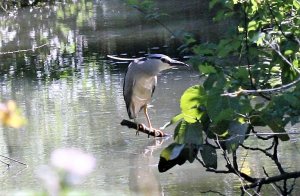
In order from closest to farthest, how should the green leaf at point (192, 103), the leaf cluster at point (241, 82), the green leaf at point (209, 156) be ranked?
the leaf cluster at point (241, 82) → the green leaf at point (192, 103) → the green leaf at point (209, 156)

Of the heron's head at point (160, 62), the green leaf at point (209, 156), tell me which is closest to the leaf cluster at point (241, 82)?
the green leaf at point (209, 156)

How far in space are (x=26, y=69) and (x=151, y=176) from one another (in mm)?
5863

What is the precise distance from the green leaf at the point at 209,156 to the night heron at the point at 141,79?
8.53 ft

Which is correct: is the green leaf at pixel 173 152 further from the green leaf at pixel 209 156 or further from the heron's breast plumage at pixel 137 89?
the heron's breast plumage at pixel 137 89

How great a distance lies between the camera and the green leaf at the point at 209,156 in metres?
3.23

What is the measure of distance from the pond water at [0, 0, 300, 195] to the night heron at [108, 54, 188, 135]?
243 mm

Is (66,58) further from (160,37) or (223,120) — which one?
(223,120)

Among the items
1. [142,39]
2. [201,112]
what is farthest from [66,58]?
[201,112]

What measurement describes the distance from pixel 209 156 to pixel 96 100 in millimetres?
4416

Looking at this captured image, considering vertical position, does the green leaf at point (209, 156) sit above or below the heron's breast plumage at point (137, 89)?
above

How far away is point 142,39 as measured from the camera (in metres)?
12.2

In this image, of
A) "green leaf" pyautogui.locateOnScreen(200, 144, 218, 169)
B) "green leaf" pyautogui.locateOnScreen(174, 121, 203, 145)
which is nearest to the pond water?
"green leaf" pyautogui.locateOnScreen(174, 121, 203, 145)

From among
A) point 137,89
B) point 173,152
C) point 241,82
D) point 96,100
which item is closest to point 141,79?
point 137,89

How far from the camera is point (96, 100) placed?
7582mm
